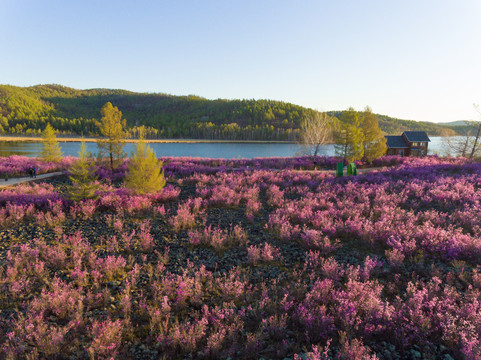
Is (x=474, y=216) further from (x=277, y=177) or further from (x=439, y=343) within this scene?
(x=277, y=177)

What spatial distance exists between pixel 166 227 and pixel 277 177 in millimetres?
11275

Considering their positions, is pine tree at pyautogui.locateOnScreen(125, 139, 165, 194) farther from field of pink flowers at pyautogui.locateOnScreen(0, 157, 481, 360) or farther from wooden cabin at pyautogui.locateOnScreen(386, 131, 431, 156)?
wooden cabin at pyautogui.locateOnScreen(386, 131, 431, 156)

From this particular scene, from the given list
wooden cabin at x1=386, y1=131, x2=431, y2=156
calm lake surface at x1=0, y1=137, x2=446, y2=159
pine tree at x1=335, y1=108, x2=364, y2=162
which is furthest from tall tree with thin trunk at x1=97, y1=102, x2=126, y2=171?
wooden cabin at x1=386, y1=131, x2=431, y2=156

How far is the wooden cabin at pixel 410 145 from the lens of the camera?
41906mm

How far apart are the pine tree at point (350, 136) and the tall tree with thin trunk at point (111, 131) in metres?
24.3

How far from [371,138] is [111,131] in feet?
102

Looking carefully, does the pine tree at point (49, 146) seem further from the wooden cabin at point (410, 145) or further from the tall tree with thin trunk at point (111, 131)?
the wooden cabin at point (410, 145)

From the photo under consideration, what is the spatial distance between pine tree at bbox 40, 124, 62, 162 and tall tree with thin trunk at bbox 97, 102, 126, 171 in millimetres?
9734

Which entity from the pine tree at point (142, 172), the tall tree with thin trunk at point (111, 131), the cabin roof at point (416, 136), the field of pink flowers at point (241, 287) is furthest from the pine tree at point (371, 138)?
the tall tree with thin trunk at point (111, 131)

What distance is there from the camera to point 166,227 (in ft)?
31.1

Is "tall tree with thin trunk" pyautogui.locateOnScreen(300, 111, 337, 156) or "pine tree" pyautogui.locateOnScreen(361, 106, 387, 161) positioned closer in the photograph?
"pine tree" pyautogui.locateOnScreen(361, 106, 387, 161)

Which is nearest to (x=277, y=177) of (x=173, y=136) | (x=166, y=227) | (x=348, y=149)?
(x=166, y=227)

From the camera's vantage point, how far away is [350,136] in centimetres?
2708

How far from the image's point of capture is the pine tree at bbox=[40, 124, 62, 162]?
26.1 meters
